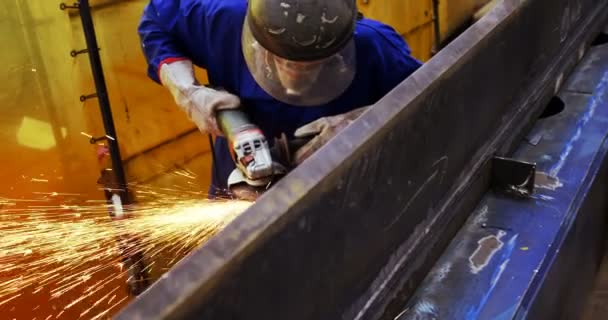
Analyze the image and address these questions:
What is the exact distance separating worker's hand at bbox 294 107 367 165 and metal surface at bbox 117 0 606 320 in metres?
0.52

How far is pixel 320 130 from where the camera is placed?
7.39 ft

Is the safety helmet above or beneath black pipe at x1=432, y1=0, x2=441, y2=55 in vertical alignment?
above

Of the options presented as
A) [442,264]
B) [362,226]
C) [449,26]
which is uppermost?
[362,226]

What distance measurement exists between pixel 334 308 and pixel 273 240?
279 mm

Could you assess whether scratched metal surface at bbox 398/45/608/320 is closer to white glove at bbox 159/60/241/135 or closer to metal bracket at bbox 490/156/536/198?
metal bracket at bbox 490/156/536/198

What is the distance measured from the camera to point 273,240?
3.47 feet

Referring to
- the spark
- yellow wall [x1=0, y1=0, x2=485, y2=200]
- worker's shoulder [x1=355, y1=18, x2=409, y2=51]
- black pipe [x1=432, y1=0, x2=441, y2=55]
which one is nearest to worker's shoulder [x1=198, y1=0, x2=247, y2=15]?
worker's shoulder [x1=355, y1=18, x2=409, y2=51]

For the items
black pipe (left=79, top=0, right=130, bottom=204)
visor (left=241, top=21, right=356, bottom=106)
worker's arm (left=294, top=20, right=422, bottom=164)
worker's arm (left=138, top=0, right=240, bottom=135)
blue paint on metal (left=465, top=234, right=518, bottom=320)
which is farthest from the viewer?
black pipe (left=79, top=0, right=130, bottom=204)

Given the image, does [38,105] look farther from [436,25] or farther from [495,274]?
[436,25]

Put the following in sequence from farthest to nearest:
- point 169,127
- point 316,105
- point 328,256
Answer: point 169,127, point 316,105, point 328,256

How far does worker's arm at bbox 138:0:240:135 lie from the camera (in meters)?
2.39

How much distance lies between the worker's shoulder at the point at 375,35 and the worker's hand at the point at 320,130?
26cm

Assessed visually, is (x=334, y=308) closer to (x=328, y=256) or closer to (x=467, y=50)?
(x=328, y=256)

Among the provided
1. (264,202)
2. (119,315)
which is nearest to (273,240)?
(264,202)
